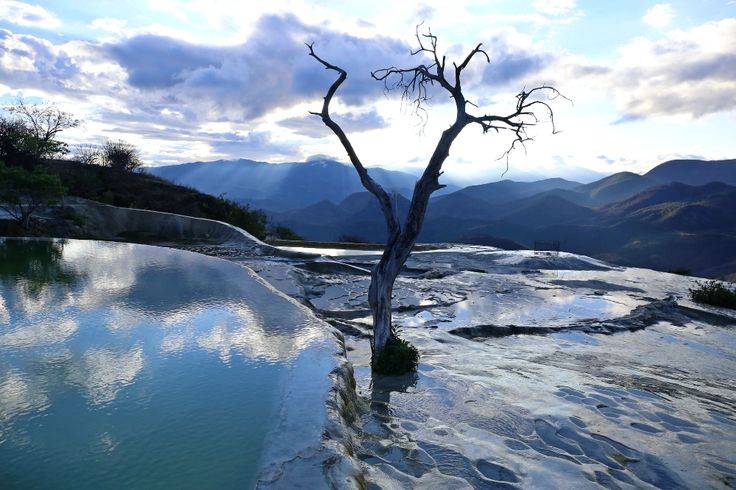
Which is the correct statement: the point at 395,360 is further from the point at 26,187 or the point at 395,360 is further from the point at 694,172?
the point at 694,172

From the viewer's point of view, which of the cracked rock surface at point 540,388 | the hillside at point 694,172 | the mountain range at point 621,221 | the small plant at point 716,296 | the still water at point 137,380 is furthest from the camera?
the hillside at point 694,172

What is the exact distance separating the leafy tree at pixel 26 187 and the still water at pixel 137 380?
282 inches

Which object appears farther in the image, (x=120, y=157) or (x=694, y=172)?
(x=694, y=172)

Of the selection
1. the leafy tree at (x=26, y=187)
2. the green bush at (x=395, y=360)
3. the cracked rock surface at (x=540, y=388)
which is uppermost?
the leafy tree at (x=26, y=187)

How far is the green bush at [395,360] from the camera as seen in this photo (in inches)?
215

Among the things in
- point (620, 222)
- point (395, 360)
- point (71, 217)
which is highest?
point (620, 222)

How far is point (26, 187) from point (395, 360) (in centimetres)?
1368

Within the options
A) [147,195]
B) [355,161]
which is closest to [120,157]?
[147,195]

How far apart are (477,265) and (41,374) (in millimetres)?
14353

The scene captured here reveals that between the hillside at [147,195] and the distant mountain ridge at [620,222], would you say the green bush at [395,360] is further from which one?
the distant mountain ridge at [620,222]

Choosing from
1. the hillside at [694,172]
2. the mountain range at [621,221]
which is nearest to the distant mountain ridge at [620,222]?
the mountain range at [621,221]

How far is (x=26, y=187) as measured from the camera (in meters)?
13.8

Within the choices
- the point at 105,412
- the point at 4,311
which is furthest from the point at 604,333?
the point at 4,311

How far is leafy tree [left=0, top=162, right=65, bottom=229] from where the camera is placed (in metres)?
13.4
